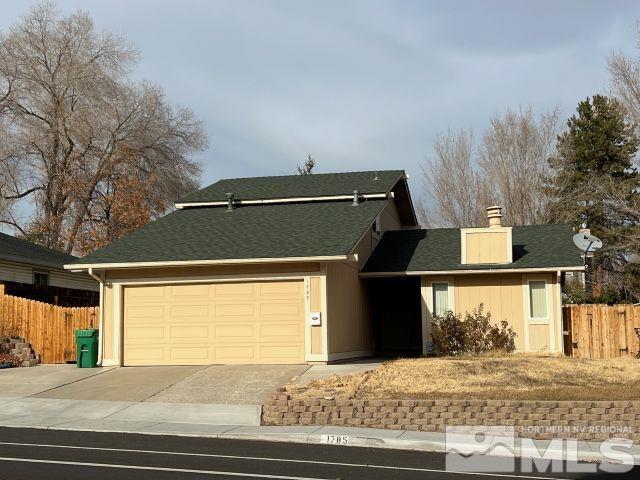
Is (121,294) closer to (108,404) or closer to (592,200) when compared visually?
(108,404)

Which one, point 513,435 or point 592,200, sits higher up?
point 592,200

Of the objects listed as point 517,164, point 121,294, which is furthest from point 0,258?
point 517,164

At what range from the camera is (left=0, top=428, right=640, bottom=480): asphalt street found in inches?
404

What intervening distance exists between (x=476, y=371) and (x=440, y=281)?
267 inches

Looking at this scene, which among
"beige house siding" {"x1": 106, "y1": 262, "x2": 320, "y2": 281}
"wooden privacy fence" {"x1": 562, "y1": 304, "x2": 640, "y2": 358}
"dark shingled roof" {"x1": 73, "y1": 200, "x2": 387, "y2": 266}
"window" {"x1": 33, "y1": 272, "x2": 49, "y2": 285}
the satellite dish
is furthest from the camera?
"window" {"x1": 33, "y1": 272, "x2": 49, "y2": 285}

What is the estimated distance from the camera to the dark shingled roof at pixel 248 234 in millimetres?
21328

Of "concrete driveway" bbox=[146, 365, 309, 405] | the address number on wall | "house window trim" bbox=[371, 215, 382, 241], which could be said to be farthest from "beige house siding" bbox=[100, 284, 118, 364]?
the address number on wall

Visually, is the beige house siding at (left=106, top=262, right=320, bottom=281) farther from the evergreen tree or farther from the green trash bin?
the evergreen tree

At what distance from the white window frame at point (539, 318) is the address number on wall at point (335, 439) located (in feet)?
36.6

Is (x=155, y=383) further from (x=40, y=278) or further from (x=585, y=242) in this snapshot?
Answer: (x=40, y=278)

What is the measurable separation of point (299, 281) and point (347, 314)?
2.49 meters

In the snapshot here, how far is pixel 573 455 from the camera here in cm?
1208

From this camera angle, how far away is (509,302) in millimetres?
23297

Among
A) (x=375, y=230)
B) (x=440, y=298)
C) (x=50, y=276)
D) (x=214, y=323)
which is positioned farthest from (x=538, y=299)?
(x=50, y=276)
